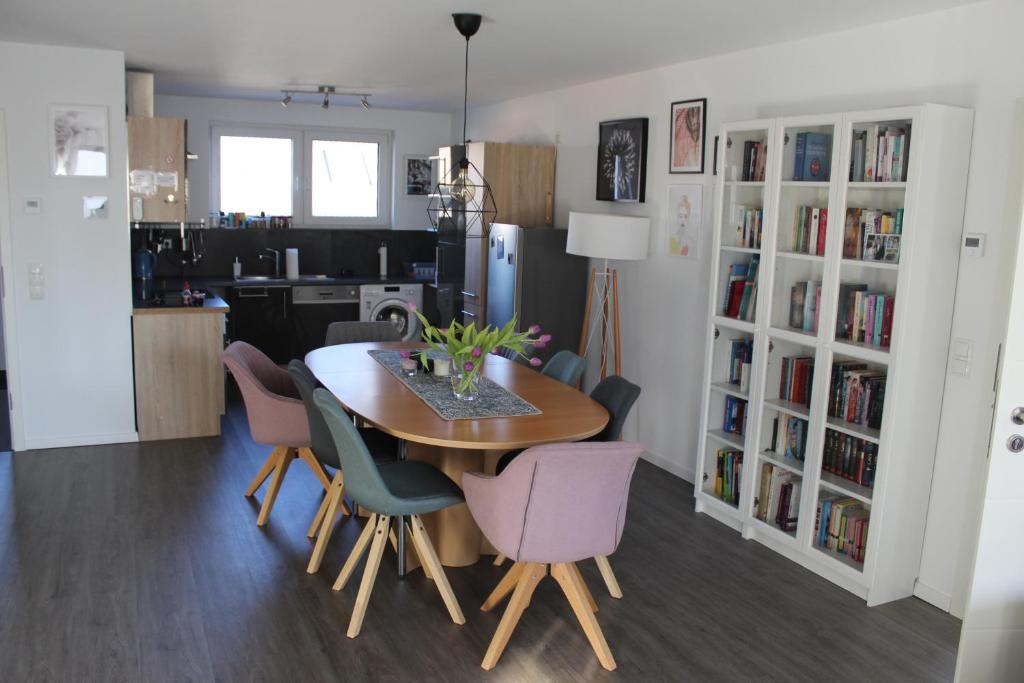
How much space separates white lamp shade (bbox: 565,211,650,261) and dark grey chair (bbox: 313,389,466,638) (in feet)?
6.72

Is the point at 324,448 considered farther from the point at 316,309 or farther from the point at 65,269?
the point at 316,309

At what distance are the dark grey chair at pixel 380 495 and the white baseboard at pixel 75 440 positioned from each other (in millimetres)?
2802

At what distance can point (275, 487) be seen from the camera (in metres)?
4.59

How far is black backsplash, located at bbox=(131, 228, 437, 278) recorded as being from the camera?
320 inches

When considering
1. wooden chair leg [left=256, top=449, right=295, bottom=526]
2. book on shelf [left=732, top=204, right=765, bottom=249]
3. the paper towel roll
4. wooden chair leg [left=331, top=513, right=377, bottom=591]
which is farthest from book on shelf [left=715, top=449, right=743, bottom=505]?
the paper towel roll

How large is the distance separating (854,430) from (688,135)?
7.23 feet

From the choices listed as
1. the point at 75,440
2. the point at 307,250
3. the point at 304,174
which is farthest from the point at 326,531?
the point at 304,174

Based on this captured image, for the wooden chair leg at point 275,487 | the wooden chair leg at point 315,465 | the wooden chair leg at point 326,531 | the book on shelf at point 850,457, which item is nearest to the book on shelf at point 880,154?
the book on shelf at point 850,457

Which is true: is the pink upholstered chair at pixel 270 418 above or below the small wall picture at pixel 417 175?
below

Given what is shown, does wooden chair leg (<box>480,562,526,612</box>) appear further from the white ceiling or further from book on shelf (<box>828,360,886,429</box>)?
the white ceiling

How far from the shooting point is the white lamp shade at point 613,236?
5223mm

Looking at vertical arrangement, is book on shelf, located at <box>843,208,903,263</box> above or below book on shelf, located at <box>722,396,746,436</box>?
above

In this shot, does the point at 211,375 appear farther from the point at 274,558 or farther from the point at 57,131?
the point at 274,558

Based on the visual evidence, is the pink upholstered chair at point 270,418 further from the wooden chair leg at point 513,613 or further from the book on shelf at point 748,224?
the book on shelf at point 748,224
